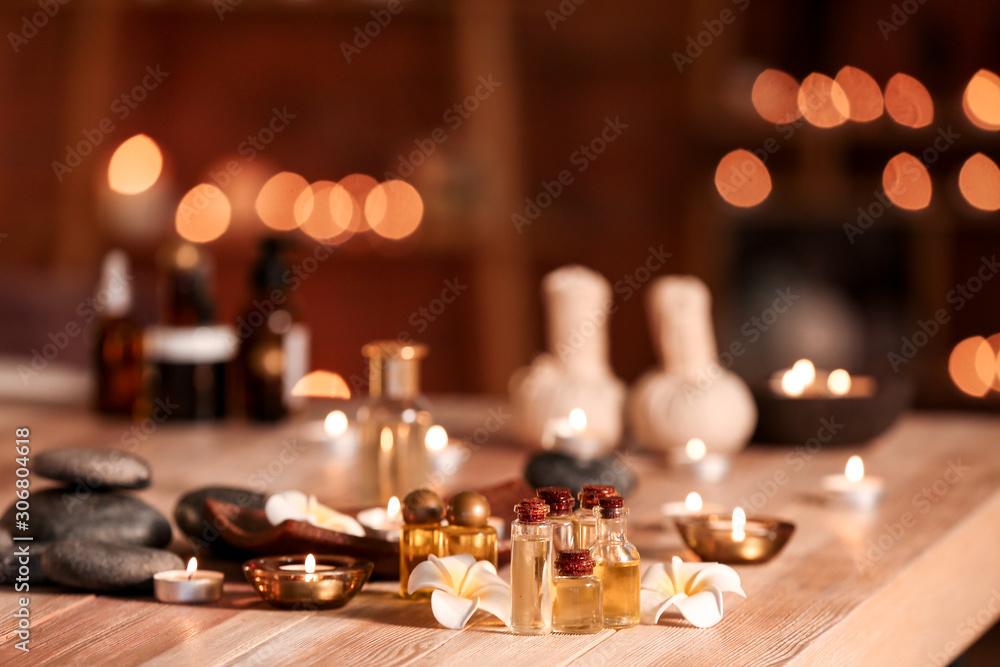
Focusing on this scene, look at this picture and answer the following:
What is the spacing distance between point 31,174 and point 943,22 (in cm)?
274

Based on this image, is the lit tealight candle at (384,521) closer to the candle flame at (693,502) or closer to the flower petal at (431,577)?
the flower petal at (431,577)

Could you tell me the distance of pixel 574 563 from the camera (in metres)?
0.73

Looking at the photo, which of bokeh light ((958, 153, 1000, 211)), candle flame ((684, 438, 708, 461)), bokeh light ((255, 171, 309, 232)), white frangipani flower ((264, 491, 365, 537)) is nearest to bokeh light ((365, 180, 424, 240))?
bokeh light ((255, 171, 309, 232))

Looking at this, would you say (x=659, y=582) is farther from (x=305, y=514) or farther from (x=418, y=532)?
(x=305, y=514)

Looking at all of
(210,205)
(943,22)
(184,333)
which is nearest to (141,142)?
(210,205)

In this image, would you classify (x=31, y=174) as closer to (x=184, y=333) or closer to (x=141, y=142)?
(x=141, y=142)

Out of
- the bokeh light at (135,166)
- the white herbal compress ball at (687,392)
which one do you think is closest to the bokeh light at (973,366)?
the white herbal compress ball at (687,392)

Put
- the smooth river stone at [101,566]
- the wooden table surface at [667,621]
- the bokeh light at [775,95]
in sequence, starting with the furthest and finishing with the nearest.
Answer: the bokeh light at [775,95] < the smooth river stone at [101,566] < the wooden table surface at [667,621]

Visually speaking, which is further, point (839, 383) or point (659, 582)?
point (839, 383)

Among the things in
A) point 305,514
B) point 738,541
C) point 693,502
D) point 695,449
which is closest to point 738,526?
point 738,541

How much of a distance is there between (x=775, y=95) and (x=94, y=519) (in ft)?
8.85

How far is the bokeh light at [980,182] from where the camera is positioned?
3.03 meters

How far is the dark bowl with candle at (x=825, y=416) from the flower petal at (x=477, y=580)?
0.86 meters

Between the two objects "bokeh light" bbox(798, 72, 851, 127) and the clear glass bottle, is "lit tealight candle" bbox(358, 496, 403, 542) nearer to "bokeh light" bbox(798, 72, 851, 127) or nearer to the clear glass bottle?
the clear glass bottle
